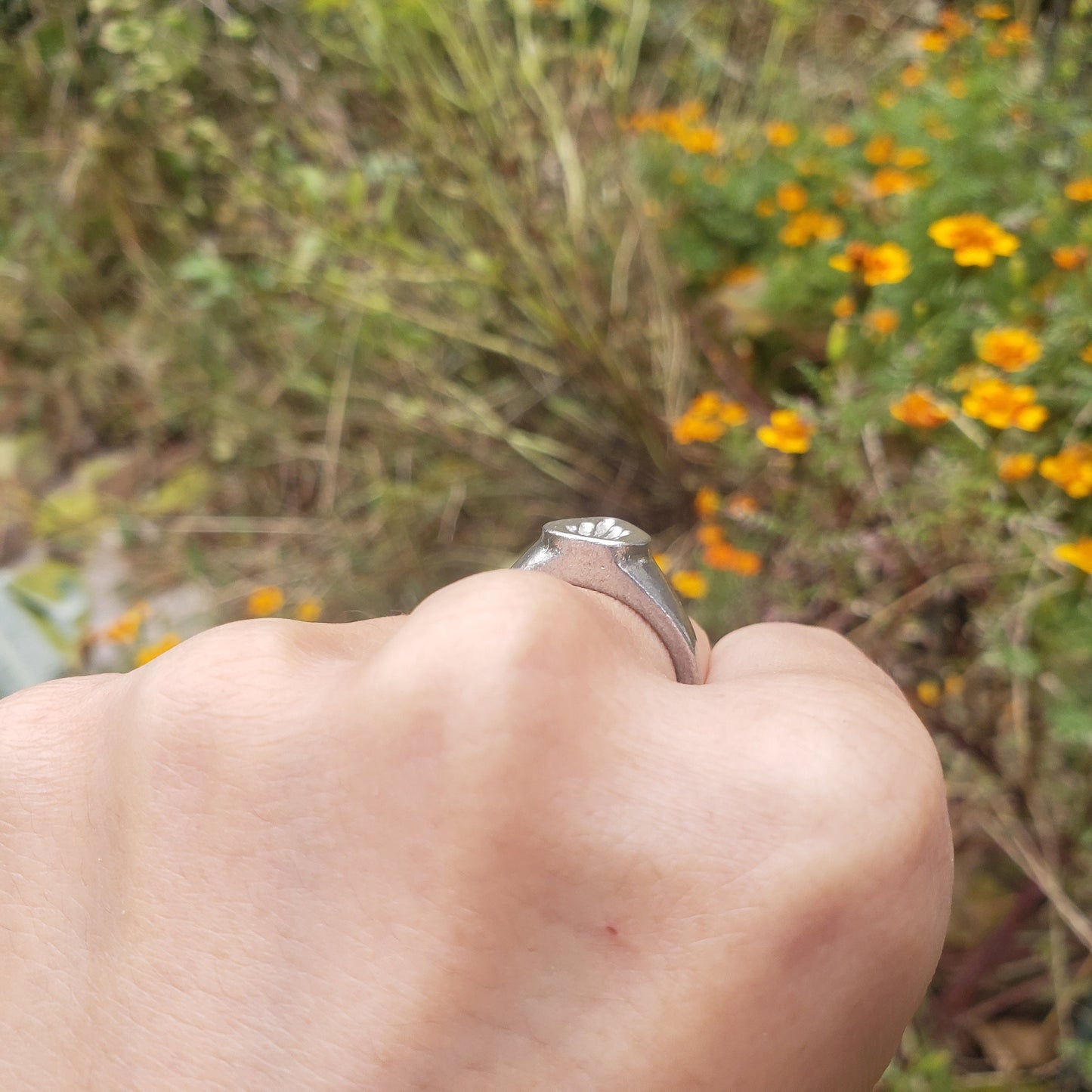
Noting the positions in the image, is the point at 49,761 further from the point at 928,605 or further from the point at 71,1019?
the point at 928,605

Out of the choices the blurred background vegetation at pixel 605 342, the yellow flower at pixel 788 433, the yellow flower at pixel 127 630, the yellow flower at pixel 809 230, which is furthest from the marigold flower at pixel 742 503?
the yellow flower at pixel 127 630

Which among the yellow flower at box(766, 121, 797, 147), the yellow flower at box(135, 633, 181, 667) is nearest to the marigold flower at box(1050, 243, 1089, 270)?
the yellow flower at box(766, 121, 797, 147)

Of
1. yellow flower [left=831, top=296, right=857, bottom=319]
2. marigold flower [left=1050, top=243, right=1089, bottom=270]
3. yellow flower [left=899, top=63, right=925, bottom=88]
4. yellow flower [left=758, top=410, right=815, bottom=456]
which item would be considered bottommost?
yellow flower [left=758, top=410, right=815, bottom=456]

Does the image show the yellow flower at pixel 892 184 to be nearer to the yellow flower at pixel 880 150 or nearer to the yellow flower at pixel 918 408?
the yellow flower at pixel 880 150

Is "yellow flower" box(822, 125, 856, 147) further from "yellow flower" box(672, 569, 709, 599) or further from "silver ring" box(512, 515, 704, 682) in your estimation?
"silver ring" box(512, 515, 704, 682)

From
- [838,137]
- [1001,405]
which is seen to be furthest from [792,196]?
[1001,405]

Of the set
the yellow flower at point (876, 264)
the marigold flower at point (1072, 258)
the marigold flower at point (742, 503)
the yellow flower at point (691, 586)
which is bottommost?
the yellow flower at point (691, 586)
